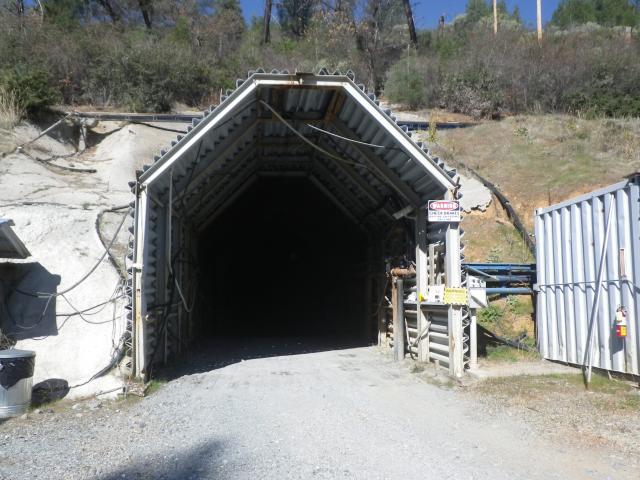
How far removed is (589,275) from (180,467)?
23.5ft

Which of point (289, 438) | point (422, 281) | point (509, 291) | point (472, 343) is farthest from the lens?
point (509, 291)

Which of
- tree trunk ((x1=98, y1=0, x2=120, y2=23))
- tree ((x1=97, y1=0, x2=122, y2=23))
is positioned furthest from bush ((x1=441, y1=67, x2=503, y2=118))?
tree trunk ((x1=98, y1=0, x2=120, y2=23))

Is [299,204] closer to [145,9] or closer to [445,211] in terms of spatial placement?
[445,211]

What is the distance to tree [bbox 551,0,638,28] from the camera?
4572cm

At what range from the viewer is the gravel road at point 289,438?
5.16m

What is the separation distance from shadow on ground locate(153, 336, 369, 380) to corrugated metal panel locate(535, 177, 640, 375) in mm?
5561

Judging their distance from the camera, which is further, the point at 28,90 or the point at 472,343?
the point at 28,90

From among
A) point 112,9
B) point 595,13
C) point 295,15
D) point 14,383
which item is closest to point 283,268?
point 14,383

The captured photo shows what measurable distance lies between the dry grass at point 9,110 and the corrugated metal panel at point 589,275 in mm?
16399

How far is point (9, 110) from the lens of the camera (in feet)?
61.6

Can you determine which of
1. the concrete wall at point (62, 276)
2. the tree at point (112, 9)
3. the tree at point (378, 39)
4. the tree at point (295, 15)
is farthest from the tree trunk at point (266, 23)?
the concrete wall at point (62, 276)

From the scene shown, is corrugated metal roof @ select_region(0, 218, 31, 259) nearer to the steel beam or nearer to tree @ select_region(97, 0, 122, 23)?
the steel beam

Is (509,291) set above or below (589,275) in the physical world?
below

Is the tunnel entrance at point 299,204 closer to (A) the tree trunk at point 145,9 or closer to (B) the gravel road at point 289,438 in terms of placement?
(B) the gravel road at point 289,438
